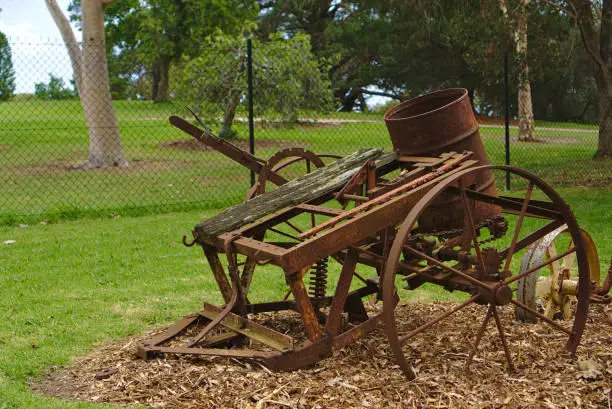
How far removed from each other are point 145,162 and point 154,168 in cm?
99

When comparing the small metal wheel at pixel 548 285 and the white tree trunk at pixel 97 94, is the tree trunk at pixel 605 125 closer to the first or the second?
the white tree trunk at pixel 97 94

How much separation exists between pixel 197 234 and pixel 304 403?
1.32m

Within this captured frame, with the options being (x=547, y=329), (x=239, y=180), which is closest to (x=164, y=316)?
(x=547, y=329)

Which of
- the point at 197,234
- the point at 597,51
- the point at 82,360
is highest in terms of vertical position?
the point at 597,51

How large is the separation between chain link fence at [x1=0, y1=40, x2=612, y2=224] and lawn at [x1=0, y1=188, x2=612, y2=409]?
1.30 meters

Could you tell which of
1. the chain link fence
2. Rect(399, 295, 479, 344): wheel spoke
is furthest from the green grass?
Rect(399, 295, 479, 344): wheel spoke

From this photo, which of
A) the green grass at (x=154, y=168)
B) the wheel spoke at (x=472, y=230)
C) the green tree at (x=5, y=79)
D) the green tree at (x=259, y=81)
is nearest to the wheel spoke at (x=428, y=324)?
the wheel spoke at (x=472, y=230)

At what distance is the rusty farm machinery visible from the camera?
4152 millimetres

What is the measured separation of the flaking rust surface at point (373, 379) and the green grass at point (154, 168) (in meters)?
5.88

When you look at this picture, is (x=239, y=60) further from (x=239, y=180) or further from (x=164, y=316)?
(x=164, y=316)

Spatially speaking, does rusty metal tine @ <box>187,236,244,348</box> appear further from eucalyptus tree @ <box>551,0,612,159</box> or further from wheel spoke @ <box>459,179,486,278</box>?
eucalyptus tree @ <box>551,0,612,159</box>

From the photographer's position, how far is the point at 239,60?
1555 centimetres

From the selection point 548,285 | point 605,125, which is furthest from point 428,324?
point 605,125

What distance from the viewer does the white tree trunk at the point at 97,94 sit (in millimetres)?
13461
